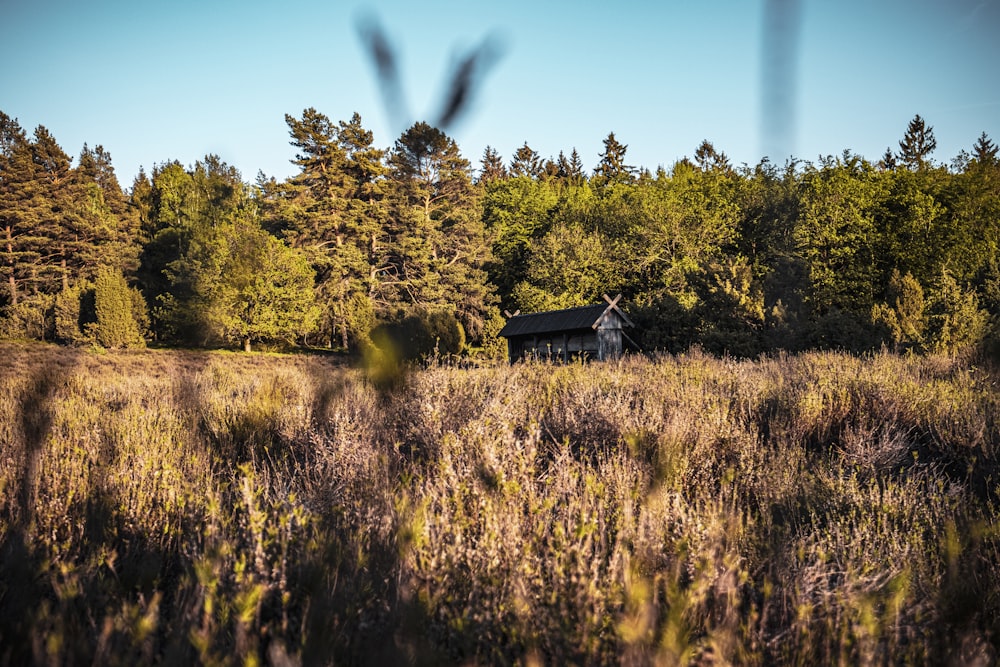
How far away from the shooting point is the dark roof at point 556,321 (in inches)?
1194

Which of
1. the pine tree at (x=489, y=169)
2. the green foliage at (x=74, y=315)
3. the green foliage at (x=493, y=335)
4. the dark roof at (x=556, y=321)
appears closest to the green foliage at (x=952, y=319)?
the dark roof at (x=556, y=321)

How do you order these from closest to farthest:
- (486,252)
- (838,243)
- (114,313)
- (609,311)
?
(609,311)
(838,243)
(114,313)
(486,252)

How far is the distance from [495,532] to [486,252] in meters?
45.2

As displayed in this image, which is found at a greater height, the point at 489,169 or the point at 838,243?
the point at 838,243

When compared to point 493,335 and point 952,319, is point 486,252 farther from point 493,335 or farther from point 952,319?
point 952,319

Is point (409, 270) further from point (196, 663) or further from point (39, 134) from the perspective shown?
point (196, 663)

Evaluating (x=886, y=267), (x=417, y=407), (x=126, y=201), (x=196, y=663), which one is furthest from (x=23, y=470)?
(x=126, y=201)

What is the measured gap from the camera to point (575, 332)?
3161 centimetres

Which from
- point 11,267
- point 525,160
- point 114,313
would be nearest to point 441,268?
point 114,313

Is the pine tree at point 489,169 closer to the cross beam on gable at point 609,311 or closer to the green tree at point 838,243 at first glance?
the cross beam on gable at point 609,311

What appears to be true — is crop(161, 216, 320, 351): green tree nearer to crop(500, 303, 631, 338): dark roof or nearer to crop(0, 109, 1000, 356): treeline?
crop(0, 109, 1000, 356): treeline

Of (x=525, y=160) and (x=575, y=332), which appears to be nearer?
(x=525, y=160)

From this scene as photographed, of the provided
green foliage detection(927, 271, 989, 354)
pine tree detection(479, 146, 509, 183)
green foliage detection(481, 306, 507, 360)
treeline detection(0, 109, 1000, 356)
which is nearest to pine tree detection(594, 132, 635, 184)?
treeline detection(0, 109, 1000, 356)

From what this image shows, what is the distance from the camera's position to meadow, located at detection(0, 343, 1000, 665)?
8.43 feet
